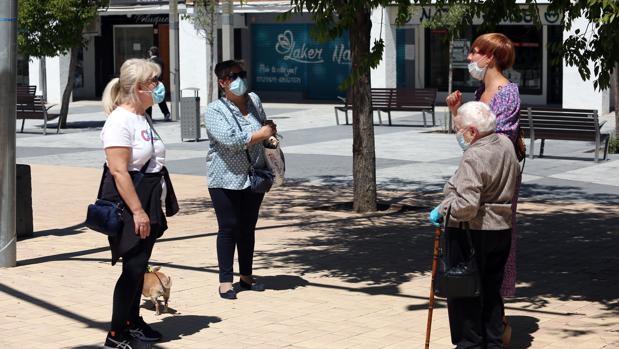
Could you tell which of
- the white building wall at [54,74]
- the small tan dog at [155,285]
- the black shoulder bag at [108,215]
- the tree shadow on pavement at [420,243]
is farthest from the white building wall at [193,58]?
the black shoulder bag at [108,215]

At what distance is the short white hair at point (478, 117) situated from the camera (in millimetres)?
6543

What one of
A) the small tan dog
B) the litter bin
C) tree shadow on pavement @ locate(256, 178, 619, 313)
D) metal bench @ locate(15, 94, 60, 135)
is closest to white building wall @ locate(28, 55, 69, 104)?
metal bench @ locate(15, 94, 60, 135)

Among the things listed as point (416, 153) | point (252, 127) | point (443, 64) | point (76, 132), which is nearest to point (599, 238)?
point (252, 127)

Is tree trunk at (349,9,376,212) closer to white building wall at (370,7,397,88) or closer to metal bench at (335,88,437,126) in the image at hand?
metal bench at (335,88,437,126)

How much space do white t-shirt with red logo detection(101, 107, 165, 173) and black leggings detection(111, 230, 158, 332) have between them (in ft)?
1.28

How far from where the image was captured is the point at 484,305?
6750 mm

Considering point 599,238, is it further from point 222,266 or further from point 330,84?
point 330,84

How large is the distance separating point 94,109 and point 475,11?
24.0m

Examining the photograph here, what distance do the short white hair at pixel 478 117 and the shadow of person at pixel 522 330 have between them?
142 centimetres

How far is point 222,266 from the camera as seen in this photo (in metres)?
8.58

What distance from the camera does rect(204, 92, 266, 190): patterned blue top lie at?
8.45 metres

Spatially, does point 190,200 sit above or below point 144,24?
below

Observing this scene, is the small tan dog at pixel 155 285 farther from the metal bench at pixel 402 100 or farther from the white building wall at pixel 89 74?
the white building wall at pixel 89 74

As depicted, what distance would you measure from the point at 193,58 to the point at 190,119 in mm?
12791
